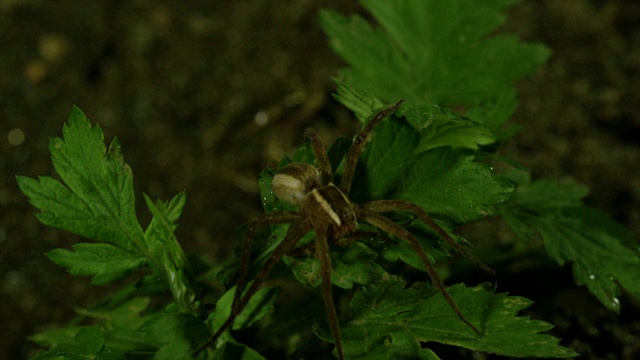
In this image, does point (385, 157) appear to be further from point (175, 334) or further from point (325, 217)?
point (175, 334)

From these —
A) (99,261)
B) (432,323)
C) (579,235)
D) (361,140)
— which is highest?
(99,261)

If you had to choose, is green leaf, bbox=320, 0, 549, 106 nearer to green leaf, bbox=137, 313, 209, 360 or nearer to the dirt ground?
the dirt ground

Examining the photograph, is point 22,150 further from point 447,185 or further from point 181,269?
point 447,185

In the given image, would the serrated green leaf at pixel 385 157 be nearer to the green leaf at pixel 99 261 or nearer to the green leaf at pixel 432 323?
the green leaf at pixel 432 323

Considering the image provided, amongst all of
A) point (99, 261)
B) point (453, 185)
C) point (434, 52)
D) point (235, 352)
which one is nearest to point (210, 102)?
point (434, 52)

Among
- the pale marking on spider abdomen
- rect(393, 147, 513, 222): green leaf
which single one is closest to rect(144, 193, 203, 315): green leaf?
the pale marking on spider abdomen

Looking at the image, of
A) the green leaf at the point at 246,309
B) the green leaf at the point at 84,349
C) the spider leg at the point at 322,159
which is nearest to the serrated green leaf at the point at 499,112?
the spider leg at the point at 322,159
